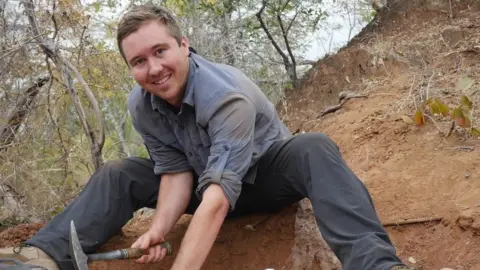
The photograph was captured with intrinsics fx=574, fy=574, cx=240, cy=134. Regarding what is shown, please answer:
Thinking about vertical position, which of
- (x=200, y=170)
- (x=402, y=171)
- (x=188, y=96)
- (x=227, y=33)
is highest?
(x=227, y=33)

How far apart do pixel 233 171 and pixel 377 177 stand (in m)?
1.26

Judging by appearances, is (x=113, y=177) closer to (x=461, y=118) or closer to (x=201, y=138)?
(x=201, y=138)

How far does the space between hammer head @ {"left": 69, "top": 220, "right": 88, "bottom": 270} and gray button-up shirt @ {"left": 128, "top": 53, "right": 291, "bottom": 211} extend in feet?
1.70

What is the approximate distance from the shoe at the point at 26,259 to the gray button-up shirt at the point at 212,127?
0.65 metres

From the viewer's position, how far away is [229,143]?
2314 millimetres

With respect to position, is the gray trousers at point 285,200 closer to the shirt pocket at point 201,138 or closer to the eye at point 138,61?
the shirt pocket at point 201,138

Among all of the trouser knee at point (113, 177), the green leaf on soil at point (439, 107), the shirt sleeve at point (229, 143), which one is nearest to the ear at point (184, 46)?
the shirt sleeve at point (229, 143)

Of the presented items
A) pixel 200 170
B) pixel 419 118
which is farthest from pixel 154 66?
pixel 419 118

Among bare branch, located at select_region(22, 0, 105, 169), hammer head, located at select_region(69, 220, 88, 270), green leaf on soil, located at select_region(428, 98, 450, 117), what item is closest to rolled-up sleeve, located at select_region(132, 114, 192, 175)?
hammer head, located at select_region(69, 220, 88, 270)

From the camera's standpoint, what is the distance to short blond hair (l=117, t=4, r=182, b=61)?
8.02 ft

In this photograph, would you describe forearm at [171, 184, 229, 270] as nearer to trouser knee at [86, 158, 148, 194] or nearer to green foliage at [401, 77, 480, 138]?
trouser knee at [86, 158, 148, 194]

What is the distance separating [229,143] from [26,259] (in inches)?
42.4

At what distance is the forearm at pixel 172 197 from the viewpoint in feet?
9.07

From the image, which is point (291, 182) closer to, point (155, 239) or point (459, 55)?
point (155, 239)
